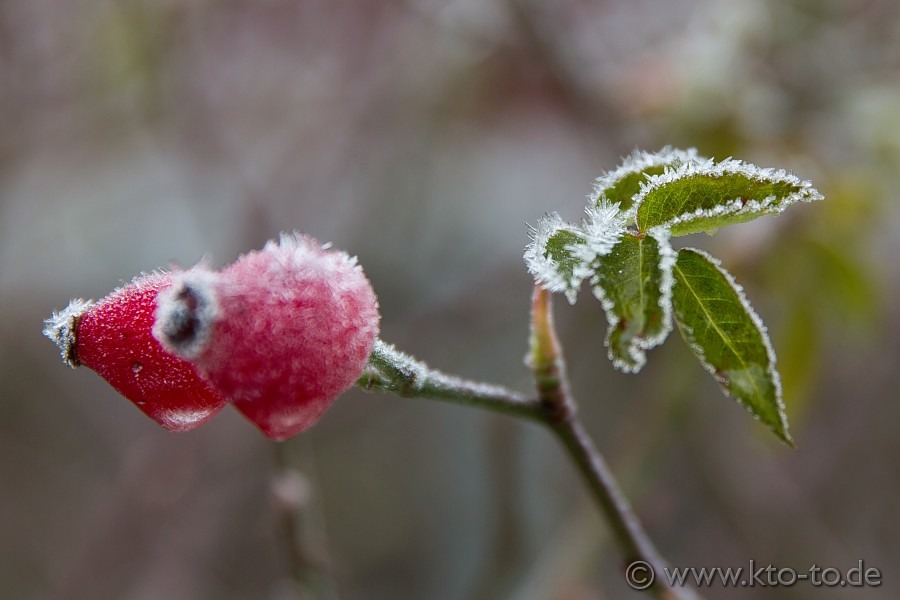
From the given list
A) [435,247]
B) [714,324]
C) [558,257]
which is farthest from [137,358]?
[435,247]

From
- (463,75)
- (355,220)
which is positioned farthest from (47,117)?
(463,75)

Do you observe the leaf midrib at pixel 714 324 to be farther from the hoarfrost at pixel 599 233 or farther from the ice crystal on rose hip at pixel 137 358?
the ice crystal on rose hip at pixel 137 358

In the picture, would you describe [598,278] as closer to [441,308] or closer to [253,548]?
[441,308]

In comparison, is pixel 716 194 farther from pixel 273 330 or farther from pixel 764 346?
pixel 273 330

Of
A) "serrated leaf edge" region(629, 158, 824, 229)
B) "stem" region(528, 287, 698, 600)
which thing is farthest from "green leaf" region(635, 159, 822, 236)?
"stem" region(528, 287, 698, 600)

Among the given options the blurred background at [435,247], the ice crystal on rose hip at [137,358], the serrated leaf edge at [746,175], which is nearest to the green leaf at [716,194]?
the serrated leaf edge at [746,175]

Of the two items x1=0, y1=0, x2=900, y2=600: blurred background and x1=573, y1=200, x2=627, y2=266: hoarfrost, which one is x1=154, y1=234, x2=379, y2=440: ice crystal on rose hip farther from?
x1=0, y1=0, x2=900, y2=600: blurred background
